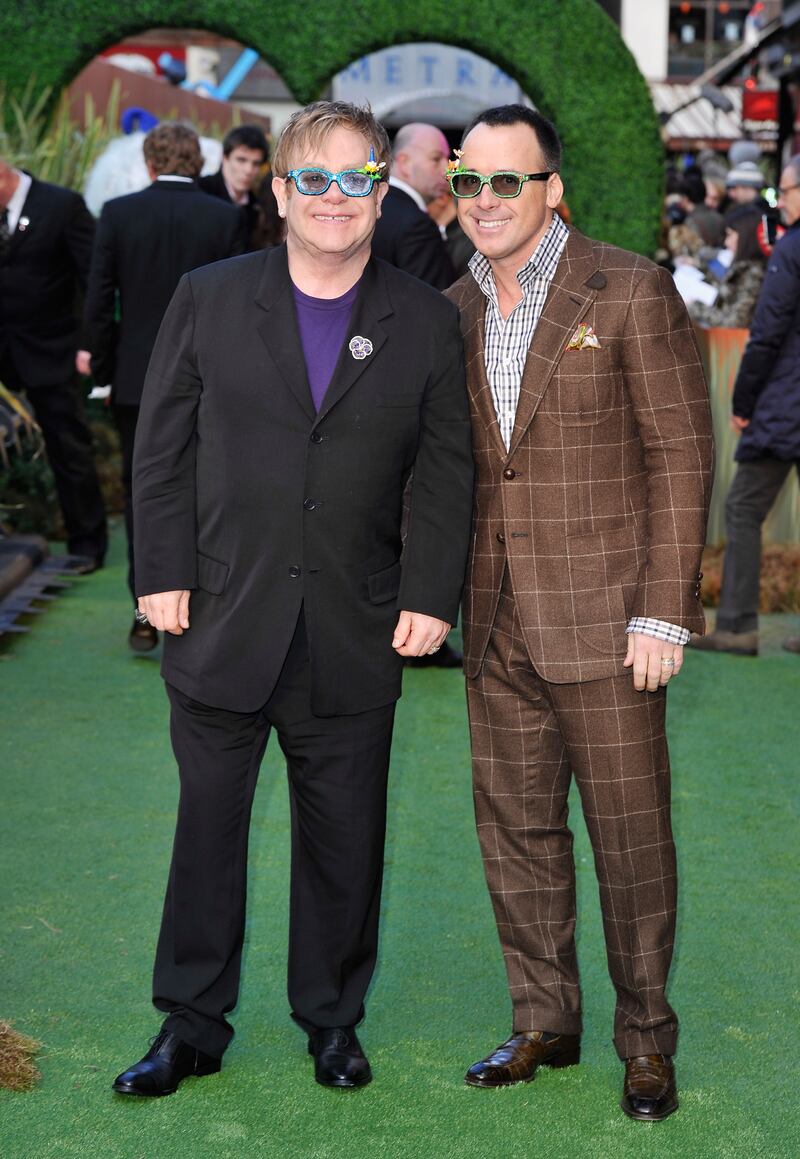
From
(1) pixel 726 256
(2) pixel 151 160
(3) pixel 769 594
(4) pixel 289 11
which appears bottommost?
(3) pixel 769 594

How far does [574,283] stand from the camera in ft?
9.65

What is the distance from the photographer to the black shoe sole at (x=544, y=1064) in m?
3.15

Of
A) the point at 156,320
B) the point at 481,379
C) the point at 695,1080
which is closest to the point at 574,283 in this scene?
the point at 481,379

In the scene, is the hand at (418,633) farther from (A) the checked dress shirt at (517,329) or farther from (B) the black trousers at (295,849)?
(A) the checked dress shirt at (517,329)

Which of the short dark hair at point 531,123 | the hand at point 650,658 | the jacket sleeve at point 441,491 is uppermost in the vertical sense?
the short dark hair at point 531,123

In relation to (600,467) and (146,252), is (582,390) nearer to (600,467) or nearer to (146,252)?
(600,467)

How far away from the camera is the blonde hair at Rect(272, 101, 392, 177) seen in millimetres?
2844

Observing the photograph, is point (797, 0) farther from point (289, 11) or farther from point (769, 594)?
point (769, 594)

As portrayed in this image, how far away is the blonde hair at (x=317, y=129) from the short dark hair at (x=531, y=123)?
19 cm

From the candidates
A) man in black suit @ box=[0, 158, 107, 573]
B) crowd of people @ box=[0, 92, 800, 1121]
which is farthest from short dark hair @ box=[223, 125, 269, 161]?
crowd of people @ box=[0, 92, 800, 1121]

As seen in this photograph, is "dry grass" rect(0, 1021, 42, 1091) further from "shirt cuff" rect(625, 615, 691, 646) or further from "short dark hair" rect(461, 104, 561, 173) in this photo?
"short dark hair" rect(461, 104, 561, 173)

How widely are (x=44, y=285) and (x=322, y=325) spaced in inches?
207

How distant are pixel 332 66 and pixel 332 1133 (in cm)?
826

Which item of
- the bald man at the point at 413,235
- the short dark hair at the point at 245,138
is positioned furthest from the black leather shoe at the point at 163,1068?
the short dark hair at the point at 245,138
